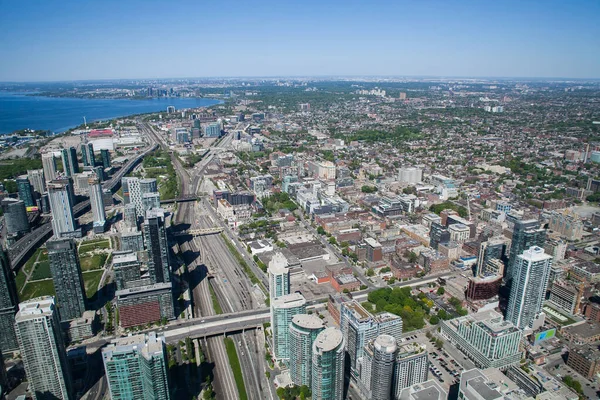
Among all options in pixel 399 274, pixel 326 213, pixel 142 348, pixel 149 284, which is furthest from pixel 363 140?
pixel 142 348

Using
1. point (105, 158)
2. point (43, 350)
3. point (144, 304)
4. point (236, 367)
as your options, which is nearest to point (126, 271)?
point (144, 304)

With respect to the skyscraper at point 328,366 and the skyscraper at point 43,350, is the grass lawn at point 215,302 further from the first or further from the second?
the skyscraper at point 328,366

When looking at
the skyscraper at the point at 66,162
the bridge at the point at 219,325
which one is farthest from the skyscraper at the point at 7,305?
the skyscraper at the point at 66,162

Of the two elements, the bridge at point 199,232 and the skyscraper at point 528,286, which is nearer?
the skyscraper at point 528,286

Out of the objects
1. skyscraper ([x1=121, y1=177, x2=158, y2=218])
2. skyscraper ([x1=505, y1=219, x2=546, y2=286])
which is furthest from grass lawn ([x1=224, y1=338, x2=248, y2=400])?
skyscraper ([x1=121, y1=177, x2=158, y2=218])

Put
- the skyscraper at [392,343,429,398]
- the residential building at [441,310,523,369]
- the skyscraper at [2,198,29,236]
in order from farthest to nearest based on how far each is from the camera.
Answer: the skyscraper at [2,198,29,236], the residential building at [441,310,523,369], the skyscraper at [392,343,429,398]

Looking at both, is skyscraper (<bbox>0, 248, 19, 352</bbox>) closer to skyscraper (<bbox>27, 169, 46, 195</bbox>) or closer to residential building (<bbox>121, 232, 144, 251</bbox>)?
residential building (<bbox>121, 232, 144, 251</bbox>)
